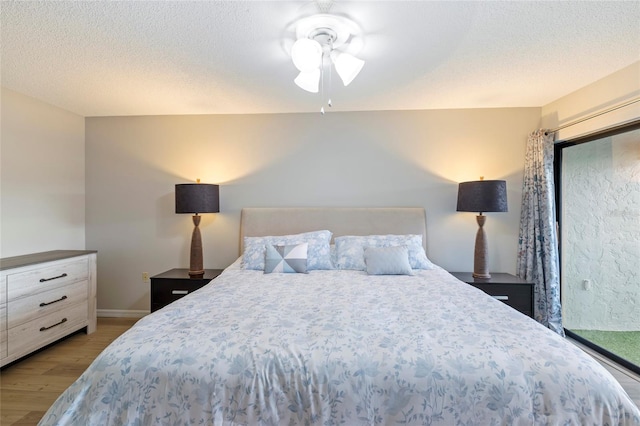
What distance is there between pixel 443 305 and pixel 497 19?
1.69 m

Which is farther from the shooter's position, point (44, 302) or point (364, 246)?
point (364, 246)

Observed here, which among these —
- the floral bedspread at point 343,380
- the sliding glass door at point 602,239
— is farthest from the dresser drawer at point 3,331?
the sliding glass door at point 602,239

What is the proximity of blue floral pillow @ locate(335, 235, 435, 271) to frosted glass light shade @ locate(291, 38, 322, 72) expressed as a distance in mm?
1595

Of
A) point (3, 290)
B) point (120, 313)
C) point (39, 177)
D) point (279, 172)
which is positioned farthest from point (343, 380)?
point (39, 177)

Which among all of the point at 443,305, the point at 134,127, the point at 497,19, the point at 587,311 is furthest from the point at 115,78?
the point at 587,311

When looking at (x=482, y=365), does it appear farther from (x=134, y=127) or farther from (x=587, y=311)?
(x=134, y=127)

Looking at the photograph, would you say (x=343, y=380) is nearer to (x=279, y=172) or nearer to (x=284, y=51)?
(x=284, y=51)

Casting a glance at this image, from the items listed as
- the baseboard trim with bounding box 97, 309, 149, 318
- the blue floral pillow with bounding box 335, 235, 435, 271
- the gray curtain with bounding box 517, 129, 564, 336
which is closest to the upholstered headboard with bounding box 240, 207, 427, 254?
the blue floral pillow with bounding box 335, 235, 435, 271

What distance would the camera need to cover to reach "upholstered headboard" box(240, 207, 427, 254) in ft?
9.82

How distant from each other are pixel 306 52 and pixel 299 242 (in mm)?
1581

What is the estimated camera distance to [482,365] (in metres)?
1.02

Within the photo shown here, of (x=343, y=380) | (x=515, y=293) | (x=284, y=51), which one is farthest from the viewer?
(x=515, y=293)

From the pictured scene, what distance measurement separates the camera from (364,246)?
8.61ft

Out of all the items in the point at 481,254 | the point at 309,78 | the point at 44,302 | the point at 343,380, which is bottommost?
the point at 44,302
